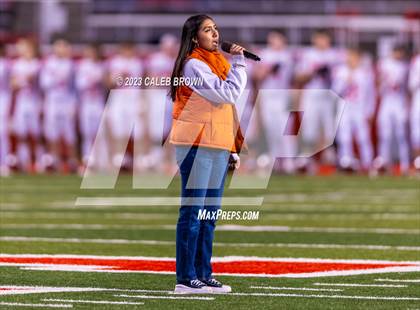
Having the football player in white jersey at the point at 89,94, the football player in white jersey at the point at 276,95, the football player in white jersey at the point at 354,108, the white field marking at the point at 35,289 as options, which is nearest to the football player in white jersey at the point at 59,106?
the football player in white jersey at the point at 89,94

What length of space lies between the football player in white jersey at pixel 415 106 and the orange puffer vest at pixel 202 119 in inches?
460

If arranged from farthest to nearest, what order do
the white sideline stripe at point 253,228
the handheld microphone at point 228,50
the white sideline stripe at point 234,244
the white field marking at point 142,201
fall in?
the white field marking at point 142,201, the white sideline stripe at point 253,228, the white sideline stripe at point 234,244, the handheld microphone at point 228,50

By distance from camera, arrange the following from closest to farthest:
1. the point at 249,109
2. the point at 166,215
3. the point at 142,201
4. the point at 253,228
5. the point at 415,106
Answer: the point at 253,228, the point at 166,215, the point at 142,201, the point at 415,106, the point at 249,109

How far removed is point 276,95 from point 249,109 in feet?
3.89

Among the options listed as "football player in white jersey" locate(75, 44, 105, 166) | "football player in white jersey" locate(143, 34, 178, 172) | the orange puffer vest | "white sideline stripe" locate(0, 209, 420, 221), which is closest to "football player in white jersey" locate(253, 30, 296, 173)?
"football player in white jersey" locate(143, 34, 178, 172)

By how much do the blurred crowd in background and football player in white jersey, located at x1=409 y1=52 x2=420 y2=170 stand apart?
0.02 meters

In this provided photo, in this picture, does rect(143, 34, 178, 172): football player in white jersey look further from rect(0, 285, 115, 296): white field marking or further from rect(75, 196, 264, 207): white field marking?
rect(0, 285, 115, 296): white field marking

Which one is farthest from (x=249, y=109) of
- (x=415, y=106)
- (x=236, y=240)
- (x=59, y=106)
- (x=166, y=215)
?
(x=236, y=240)

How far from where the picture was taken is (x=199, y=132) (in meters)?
6.86

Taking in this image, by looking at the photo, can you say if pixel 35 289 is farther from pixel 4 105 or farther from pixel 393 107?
pixel 4 105

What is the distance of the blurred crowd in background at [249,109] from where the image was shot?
754 inches

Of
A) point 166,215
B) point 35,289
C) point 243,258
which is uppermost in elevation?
point 35,289

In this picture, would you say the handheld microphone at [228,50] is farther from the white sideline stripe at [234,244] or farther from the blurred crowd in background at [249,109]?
the blurred crowd in background at [249,109]

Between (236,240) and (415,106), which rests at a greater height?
(236,240)
